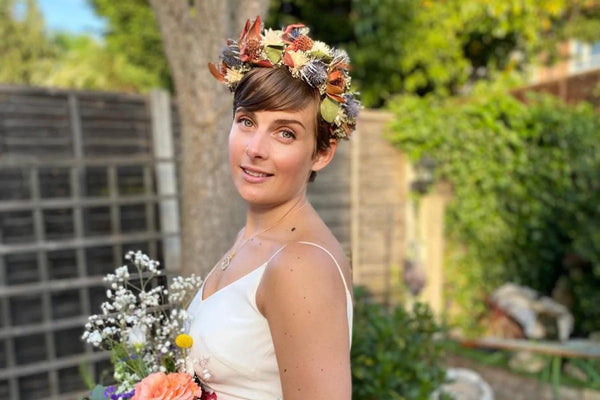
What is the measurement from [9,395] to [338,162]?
3155 mm

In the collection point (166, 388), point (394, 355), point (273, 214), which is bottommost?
point (394, 355)

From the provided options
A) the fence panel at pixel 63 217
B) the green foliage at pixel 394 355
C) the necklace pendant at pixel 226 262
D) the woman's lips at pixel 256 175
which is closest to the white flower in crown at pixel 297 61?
the woman's lips at pixel 256 175

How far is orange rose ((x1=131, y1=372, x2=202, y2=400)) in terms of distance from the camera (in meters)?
1.02

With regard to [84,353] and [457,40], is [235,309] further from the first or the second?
[457,40]

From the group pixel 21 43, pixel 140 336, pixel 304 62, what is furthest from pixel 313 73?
pixel 21 43

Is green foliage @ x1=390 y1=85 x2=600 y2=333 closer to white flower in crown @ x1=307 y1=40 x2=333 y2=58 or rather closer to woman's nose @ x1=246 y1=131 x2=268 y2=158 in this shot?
white flower in crown @ x1=307 y1=40 x2=333 y2=58

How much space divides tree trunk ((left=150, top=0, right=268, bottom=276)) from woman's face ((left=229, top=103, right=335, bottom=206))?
1.32 meters

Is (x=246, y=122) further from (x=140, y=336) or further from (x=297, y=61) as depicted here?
(x=140, y=336)

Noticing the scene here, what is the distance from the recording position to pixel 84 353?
Result: 352 cm

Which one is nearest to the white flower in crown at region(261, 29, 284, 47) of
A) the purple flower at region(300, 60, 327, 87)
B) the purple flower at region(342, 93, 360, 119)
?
the purple flower at region(300, 60, 327, 87)

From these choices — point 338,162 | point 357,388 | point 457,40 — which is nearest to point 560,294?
point 338,162

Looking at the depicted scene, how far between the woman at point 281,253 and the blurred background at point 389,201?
130 centimetres

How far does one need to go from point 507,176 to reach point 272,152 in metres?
4.25

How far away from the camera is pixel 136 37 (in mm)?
7715
